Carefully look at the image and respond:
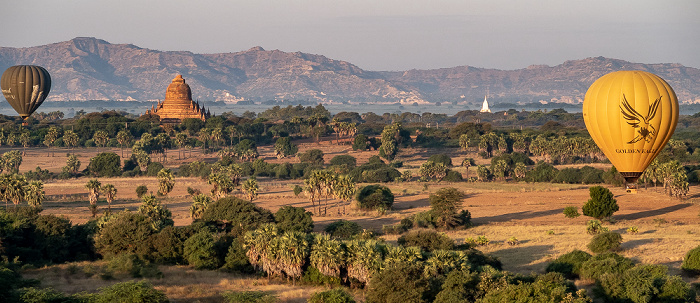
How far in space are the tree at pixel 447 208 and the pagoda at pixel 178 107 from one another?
94.0m

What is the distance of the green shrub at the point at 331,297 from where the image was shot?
99.6ft

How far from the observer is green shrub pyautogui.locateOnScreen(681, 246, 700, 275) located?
3731 cm

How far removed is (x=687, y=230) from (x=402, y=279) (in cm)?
2618

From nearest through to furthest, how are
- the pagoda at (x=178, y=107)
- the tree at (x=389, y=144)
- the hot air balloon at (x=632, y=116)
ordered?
the hot air balloon at (x=632, y=116) → the tree at (x=389, y=144) → the pagoda at (x=178, y=107)

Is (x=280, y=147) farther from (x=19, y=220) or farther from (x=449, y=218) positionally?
(x=19, y=220)

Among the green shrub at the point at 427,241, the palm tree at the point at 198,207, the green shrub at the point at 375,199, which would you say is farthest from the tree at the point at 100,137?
the green shrub at the point at 427,241

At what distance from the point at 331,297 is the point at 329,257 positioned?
471 cm

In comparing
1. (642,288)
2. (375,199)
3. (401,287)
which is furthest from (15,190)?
(642,288)

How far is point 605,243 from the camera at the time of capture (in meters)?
42.7

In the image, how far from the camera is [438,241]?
41156 mm

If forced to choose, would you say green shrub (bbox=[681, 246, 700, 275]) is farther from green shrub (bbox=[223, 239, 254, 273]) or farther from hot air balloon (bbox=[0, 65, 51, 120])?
hot air balloon (bbox=[0, 65, 51, 120])

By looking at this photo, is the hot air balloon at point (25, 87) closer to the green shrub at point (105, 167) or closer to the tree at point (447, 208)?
the green shrub at point (105, 167)

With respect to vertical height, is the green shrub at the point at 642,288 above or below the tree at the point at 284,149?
below

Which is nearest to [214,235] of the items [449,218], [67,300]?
[67,300]
